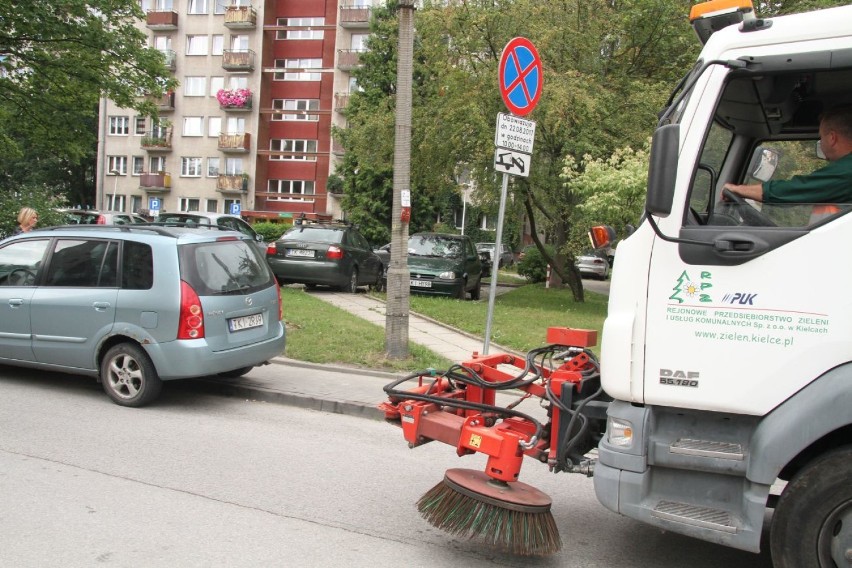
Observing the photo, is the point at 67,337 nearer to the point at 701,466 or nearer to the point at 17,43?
the point at 701,466

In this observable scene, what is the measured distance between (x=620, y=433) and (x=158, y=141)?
58.4 m

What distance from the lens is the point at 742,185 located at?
3.69 metres

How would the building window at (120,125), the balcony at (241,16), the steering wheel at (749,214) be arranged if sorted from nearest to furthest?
the steering wheel at (749,214), the balcony at (241,16), the building window at (120,125)

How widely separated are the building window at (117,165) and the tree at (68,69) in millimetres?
41378

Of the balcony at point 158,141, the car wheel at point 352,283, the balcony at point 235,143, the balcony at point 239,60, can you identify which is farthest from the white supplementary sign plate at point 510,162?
the balcony at point 158,141

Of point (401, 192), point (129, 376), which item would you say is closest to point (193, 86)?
point (401, 192)

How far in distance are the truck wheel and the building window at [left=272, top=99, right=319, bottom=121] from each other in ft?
178

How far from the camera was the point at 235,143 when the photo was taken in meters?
54.8

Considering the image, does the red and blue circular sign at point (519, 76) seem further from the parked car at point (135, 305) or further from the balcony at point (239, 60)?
the balcony at point (239, 60)

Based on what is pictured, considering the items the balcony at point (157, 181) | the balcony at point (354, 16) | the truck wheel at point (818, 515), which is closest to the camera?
the truck wheel at point (818, 515)

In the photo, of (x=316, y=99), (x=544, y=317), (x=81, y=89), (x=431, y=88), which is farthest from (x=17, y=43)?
(x=316, y=99)

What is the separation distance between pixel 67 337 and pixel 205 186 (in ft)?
170

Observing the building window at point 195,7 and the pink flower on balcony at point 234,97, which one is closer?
the pink flower on balcony at point 234,97

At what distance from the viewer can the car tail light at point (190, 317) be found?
7.07 metres
